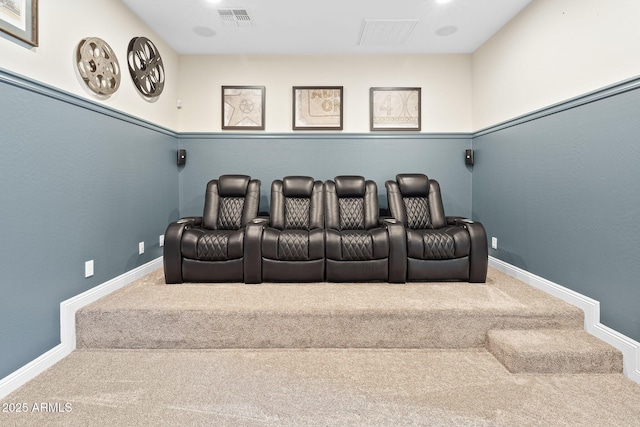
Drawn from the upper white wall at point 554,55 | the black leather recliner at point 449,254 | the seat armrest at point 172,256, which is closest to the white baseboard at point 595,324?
the black leather recliner at point 449,254

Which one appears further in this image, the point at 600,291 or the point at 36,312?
the point at 600,291

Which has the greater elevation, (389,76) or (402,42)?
(402,42)

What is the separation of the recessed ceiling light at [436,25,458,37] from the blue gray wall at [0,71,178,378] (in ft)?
10.4

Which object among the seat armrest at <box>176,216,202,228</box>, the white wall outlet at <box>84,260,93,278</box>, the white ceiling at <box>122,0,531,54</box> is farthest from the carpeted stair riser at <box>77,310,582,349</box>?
the white ceiling at <box>122,0,531,54</box>

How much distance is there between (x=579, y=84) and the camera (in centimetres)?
212

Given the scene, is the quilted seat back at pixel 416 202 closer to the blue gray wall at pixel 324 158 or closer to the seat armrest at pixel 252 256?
the blue gray wall at pixel 324 158

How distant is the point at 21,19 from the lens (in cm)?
166

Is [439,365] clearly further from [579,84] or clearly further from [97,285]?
[97,285]

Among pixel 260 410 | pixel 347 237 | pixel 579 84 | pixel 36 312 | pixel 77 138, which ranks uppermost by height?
pixel 579 84

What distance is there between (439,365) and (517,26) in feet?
10.2

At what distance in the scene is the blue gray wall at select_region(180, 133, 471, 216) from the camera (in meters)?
3.59

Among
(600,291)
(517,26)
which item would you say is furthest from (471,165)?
(600,291)

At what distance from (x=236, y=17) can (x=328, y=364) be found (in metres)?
3.07

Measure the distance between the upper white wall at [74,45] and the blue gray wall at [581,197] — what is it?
3.59m
